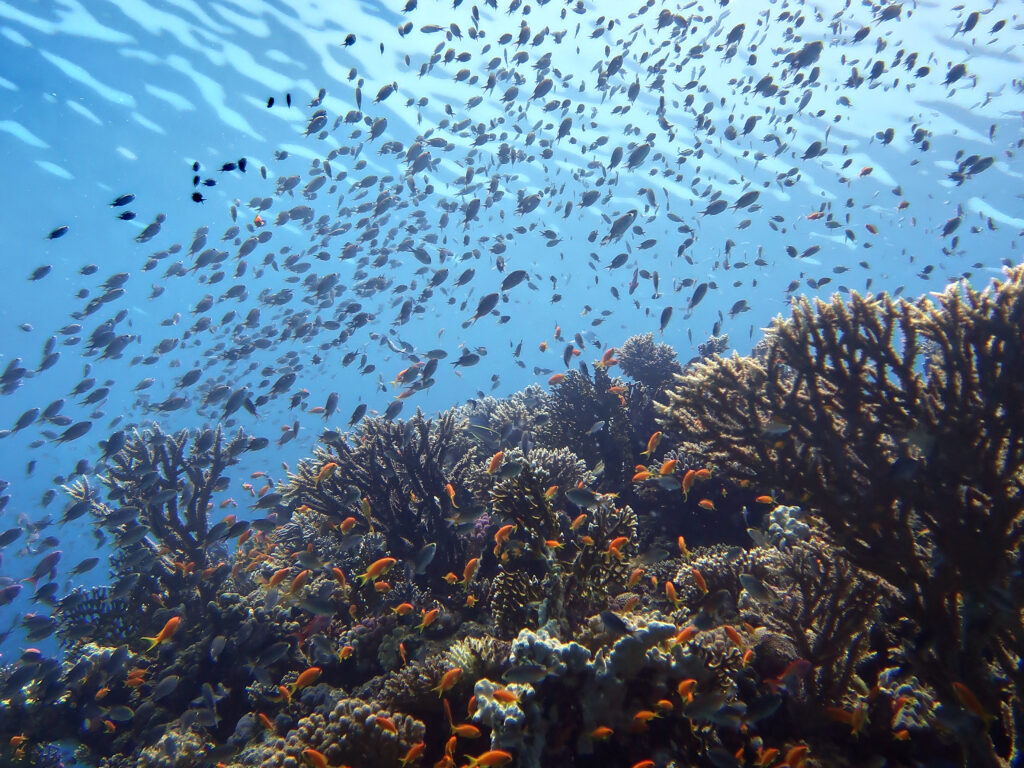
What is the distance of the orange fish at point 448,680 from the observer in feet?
12.2

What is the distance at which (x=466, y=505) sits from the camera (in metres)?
6.54

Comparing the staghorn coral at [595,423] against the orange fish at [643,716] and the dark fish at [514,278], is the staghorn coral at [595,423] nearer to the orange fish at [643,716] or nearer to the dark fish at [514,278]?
the dark fish at [514,278]

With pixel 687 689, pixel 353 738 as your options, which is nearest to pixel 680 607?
pixel 687 689

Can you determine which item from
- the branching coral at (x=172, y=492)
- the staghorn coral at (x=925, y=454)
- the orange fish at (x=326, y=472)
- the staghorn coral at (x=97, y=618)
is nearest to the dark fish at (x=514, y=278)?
the orange fish at (x=326, y=472)

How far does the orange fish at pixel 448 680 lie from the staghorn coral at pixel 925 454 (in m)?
2.83

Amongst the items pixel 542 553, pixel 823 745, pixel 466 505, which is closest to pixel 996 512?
pixel 823 745

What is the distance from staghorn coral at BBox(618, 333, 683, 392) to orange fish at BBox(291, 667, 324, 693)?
7886 mm

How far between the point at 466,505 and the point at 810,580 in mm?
4066

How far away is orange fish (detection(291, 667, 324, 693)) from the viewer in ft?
15.8

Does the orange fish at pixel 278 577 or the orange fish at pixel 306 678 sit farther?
the orange fish at pixel 278 577

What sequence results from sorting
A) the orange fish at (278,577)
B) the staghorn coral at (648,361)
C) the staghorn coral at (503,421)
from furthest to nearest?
the staghorn coral at (648,361) < the staghorn coral at (503,421) < the orange fish at (278,577)

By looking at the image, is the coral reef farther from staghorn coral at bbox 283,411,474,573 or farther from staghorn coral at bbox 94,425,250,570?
staghorn coral at bbox 94,425,250,570

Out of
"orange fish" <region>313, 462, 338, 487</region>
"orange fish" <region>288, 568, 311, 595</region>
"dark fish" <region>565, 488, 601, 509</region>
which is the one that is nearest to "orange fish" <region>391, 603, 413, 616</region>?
"orange fish" <region>288, 568, 311, 595</region>

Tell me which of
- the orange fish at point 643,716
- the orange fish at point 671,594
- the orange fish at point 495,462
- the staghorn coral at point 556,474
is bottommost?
the orange fish at point 643,716
